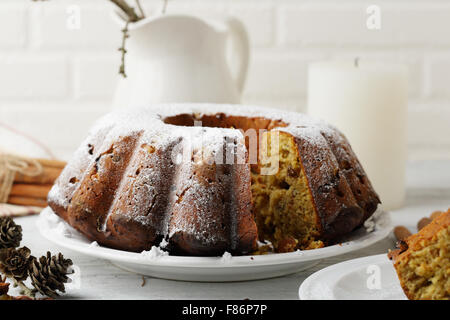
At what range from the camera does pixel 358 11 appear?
222 centimetres

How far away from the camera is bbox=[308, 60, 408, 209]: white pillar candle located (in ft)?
5.05

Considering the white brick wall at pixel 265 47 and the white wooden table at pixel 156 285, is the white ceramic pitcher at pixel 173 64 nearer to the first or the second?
the white wooden table at pixel 156 285

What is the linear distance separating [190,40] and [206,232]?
593 millimetres

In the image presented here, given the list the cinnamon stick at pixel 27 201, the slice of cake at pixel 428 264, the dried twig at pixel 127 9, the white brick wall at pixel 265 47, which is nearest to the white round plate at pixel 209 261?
the slice of cake at pixel 428 264

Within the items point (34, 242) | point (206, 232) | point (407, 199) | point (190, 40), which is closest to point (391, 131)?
point (407, 199)

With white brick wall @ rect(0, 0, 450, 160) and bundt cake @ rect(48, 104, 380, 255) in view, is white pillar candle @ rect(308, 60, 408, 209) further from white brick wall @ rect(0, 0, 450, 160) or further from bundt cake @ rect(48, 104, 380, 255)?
white brick wall @ rect(0, 0, 450, 160)

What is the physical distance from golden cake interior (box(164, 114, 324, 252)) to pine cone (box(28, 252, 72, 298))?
14.6 inches

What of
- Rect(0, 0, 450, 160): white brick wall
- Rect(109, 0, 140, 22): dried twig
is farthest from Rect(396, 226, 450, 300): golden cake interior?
Rect(0, 0, 450, 160): white brick wall

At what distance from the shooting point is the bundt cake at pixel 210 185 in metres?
1.07

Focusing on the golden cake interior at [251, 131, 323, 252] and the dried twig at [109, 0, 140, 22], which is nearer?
the golden cake interior at [251, 131, 323, 252]

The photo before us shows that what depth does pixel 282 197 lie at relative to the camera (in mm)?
1193

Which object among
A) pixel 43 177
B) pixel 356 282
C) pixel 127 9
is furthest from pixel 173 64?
pixel 356 282
